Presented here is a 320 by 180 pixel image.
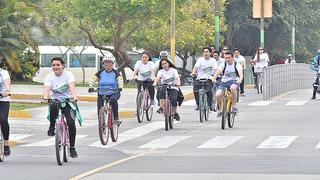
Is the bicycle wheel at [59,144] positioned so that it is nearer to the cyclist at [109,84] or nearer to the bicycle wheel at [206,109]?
the cyclist at [109,84]

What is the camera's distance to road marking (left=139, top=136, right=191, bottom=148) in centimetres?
1712

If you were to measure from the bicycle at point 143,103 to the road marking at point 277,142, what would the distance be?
4979 millimetres

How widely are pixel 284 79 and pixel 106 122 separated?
63.8 feet

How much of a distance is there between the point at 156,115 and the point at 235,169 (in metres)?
12.0

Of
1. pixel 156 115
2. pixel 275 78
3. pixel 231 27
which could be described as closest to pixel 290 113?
pixel 156 115

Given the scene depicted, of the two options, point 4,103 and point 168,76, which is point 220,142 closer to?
point 168,76

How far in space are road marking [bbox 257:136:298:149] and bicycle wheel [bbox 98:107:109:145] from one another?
3.11m

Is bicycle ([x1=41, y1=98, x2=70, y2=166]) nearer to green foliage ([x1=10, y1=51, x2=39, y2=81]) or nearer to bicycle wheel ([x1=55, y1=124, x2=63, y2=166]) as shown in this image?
bicycle wheel ([x1=55, y1=124, x2=63, y2=166])

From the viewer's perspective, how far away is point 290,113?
981 inches

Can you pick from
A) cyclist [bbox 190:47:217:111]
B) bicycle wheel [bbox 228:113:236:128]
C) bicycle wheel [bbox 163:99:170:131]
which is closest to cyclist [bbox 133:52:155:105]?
cyclist [bbox 190:47:217:111]

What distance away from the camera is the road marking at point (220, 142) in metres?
16.9

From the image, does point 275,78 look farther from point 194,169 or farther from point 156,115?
point 194,169

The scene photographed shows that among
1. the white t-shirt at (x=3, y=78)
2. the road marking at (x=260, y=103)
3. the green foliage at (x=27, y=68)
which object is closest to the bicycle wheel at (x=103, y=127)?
the white t-shirt at (x=3, y=78)

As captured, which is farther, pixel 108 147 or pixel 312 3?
pixel 312 3
